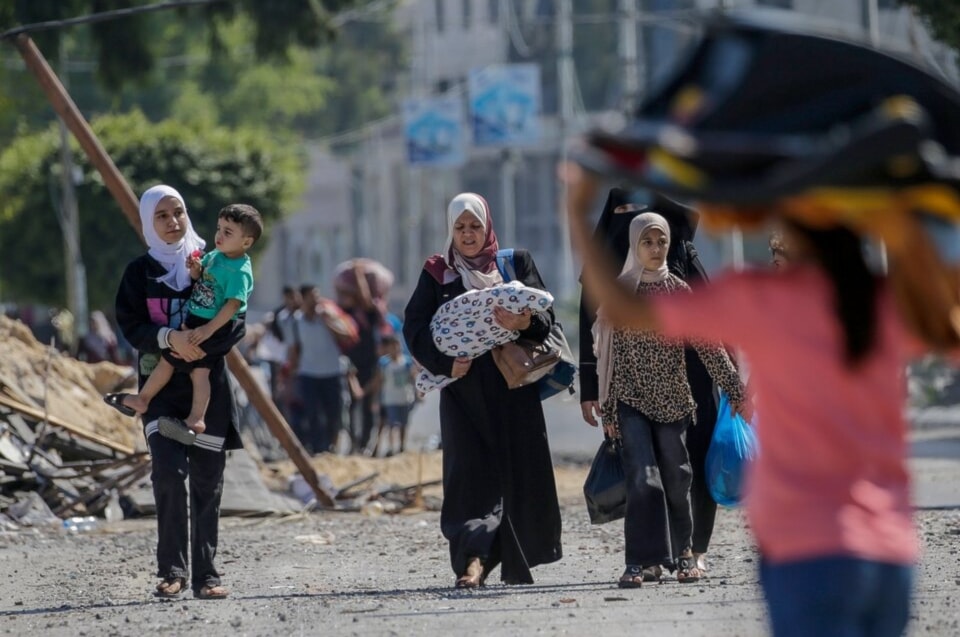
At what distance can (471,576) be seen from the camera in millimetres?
8867

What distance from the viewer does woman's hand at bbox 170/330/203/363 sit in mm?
8672

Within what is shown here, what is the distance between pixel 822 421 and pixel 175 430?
16.2 ft

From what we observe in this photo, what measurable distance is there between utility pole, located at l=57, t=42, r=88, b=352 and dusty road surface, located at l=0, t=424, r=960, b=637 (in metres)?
17.9

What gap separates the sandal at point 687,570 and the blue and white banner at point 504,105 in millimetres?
37931

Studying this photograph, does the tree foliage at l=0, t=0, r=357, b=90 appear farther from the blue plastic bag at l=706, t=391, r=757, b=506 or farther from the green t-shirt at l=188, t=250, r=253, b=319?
the blue plastic bag at l=706, t=391, r=757, b=506

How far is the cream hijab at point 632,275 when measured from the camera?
8.79m

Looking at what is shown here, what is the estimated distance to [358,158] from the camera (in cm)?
8150

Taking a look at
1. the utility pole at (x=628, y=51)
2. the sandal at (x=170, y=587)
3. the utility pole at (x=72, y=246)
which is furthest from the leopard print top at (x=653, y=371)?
the utility pole at (x=628, y=51)

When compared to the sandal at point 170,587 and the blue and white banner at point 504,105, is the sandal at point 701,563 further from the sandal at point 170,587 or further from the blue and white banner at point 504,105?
the blue and white banner at point 504,105

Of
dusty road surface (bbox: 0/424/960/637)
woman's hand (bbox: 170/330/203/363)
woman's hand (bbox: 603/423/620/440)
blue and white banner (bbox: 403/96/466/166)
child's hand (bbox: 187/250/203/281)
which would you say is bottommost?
dusty road surface (bbox: 0/424/960/637)

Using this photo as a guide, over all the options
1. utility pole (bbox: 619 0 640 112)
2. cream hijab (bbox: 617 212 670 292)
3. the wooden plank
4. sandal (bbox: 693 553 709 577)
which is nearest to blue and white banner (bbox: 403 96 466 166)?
utility pole (bbox: 619 0 640 112)

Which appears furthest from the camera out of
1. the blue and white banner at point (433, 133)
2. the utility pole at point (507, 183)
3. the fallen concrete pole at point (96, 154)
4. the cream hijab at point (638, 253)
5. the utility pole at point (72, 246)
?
the utility pole at point (507, 183)

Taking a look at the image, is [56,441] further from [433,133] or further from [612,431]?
[433,133]

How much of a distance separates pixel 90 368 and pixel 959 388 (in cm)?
1124
